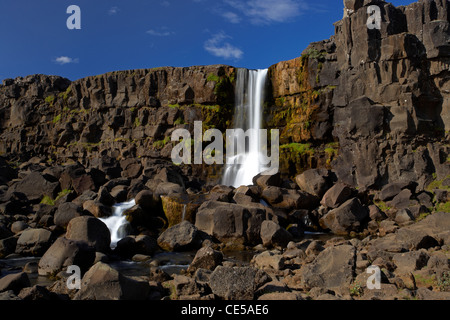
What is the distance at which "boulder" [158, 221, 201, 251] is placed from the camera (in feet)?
54.3

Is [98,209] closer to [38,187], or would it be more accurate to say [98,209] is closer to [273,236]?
[38,187]

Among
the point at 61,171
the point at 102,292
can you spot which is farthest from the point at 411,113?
the point at 61,171

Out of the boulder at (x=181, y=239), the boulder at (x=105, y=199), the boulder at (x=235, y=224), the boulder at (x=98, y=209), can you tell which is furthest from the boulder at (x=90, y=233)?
the boulder at (x=105, y=199)

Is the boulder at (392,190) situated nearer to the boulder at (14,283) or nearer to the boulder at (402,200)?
the boulder at (402,200)

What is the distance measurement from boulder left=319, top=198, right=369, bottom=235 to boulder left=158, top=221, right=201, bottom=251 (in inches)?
327

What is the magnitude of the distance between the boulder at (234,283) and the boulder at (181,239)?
7.80 meters

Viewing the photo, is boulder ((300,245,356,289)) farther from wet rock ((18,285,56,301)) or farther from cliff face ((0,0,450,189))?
cliff face ((0,0,450,189))

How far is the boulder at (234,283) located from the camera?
329 inches

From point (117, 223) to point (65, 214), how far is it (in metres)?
2.79

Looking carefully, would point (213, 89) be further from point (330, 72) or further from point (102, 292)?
point (102, 292)

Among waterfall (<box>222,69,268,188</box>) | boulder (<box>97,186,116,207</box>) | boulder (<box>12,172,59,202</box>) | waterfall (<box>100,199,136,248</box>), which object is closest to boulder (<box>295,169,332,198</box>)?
waterfall (<box>222,69,268,188</box>)
